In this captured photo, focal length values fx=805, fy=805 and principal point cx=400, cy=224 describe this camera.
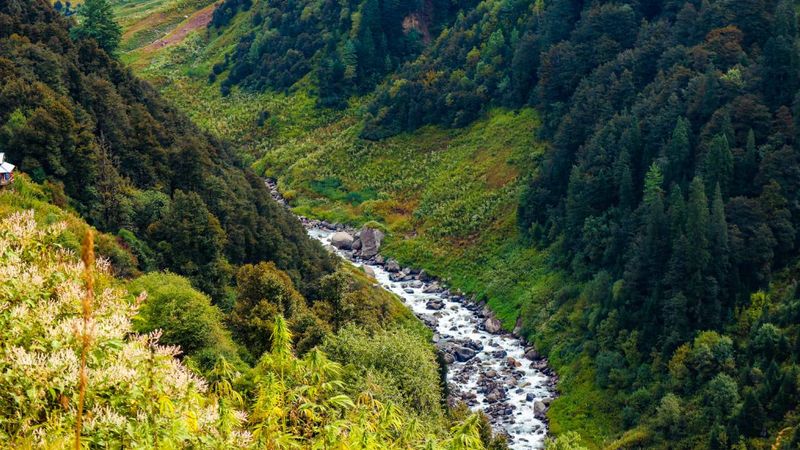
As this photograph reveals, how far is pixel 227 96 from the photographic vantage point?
177 metres

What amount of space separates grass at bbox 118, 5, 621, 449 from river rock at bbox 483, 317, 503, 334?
874 millimetres

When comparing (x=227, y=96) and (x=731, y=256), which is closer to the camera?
(x=731, y=256)

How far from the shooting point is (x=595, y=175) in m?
92.1

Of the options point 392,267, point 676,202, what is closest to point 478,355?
point 676,202

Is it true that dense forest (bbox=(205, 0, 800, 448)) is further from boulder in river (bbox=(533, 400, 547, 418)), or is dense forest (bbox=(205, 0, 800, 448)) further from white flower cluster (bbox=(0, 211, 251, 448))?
white flower cluster (bbox=(0, 211, 251, 448))

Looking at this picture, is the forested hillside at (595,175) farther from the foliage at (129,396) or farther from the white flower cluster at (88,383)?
the white flower cluster at (88,383)

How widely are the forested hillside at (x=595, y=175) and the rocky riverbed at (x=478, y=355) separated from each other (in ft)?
7.45

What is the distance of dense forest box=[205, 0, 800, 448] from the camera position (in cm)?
6350

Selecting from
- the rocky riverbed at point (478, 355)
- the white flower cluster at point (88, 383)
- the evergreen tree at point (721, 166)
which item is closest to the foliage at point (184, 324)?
the white flower cluster at point (88, 383)

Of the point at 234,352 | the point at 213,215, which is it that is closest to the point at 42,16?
the point at 213,215

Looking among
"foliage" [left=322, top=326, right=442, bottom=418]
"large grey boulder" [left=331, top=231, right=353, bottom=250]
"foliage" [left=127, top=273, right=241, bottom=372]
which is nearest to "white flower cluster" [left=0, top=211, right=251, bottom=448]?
"foliage" [left=127, top=273, right=241, bottom=372]

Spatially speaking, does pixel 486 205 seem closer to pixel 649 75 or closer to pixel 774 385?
pixel 649 75

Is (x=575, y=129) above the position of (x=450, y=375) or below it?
above

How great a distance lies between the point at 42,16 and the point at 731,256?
70.1 meters
